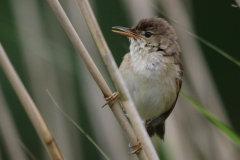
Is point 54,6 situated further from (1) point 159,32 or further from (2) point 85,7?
(1) point 159,32

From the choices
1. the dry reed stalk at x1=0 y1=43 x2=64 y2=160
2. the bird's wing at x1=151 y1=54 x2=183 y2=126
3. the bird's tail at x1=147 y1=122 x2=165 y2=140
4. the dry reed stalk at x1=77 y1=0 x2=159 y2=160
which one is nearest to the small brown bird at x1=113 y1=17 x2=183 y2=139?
the bird's wing at x1=151 y1=54 x2=183 y2=126

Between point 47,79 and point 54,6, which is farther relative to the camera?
point 47,79

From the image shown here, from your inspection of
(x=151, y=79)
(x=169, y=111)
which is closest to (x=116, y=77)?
(x=151, y=79)

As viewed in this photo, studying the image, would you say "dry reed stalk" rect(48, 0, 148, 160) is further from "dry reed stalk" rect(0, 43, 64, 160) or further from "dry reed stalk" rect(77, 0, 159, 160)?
"dry reed stalk" rect(0, 43, 64, 160)

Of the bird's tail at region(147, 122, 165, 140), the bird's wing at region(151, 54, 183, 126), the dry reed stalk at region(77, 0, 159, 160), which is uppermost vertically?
the dry reed stalk at region(77, 0, 159, 160)

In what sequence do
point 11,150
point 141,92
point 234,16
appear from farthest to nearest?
1. point 234,16
2. point 11,150
3. point 141,92

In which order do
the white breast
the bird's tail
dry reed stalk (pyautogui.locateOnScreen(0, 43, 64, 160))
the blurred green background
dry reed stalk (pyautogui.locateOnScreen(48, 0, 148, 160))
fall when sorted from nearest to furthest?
dry reed stalk (pyautogui.locateOnScreen(0, 43, 64, 160)), dry reed stalk (pyautogui.locateOnScreen(48, 0, 148, 160)), the white breast, the bird's tail, the blurred green background

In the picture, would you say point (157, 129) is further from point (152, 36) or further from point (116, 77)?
point (116, 77)

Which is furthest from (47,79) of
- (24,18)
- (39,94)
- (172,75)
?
(172,75)
